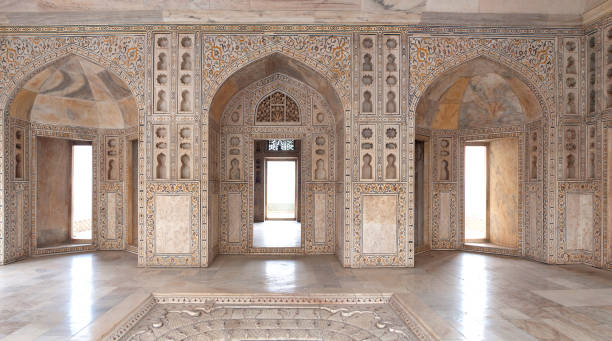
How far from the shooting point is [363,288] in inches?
193

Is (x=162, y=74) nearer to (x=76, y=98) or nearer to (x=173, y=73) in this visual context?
(x=173, y=73)

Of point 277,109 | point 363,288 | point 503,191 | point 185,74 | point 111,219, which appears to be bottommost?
point 363,288

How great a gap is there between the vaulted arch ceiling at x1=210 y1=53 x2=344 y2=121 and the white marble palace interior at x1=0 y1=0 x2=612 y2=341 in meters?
0.05

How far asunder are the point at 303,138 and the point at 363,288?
3325 mm

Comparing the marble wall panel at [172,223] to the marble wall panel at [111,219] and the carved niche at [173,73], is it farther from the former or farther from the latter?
the marble wall panel at [111,219]

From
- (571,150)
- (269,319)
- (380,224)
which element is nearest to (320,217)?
(380,224)

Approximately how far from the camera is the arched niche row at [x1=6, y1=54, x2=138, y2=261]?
256 inches

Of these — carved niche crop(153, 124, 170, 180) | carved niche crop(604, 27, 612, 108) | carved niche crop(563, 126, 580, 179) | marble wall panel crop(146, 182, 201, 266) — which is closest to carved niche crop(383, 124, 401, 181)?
carved niche crop(563, 126, 580, 179)

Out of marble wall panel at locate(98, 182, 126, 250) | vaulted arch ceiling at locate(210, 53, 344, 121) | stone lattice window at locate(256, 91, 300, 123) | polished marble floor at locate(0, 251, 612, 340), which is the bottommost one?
polished marble floor at locate(0, 251, 612, 340)

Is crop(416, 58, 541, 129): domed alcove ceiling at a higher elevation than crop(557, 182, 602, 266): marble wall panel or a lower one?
higher

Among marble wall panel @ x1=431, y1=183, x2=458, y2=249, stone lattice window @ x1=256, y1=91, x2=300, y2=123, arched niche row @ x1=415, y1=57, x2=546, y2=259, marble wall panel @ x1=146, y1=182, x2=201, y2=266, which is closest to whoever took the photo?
marble wall panel @ x1=146, y1=182, x2=201, y2=266

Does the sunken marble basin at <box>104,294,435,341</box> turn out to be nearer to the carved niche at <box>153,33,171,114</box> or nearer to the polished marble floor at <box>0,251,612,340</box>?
the polished marble floor at <box>0,251,612,340</box>

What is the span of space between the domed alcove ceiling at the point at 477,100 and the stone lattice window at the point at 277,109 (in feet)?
8.06

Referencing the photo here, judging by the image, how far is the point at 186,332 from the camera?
3.76 metres
